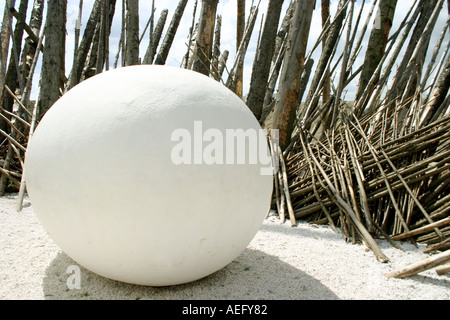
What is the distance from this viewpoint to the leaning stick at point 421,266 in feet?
6.37

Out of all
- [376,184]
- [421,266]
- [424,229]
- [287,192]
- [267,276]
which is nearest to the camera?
[421,266]

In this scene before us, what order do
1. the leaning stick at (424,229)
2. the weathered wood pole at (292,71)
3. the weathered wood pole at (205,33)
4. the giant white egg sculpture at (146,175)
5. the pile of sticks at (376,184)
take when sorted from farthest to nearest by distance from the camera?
the weathered wood pole at (205,33) < the weathered wood pole at (292,71) < the pile of sticks at (376,184) < the leaning stick at (424,229) < the giant white egg sculpture at (146,175)

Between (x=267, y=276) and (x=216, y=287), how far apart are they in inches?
13.1

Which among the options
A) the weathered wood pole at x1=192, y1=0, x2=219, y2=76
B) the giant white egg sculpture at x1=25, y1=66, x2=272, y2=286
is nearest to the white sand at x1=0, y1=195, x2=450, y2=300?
the giant white egg sculpture at x1=25, y1=66, x2=272, y2=286

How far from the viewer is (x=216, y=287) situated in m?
2.06

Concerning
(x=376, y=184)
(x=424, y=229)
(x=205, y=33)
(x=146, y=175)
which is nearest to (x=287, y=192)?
(x=376, y=184)

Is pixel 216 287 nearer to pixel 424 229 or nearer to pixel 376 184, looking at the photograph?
pixel 424 229

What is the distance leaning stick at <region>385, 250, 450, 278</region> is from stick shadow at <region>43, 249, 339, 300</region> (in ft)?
1.44

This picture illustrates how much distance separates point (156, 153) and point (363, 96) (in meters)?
3.11

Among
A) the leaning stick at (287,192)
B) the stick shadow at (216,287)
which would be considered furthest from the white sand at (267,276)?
the leaning stick at (287,192)

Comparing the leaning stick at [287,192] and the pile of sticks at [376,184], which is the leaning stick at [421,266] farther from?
the leaning stick at [287,192]

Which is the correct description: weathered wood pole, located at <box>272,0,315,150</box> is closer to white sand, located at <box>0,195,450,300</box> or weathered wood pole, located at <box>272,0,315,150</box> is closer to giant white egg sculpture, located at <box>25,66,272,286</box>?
white sand, located at <box>0,195,450,300</box>

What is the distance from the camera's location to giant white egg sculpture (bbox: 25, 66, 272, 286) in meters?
1.69

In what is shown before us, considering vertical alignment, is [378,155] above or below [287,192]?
above
